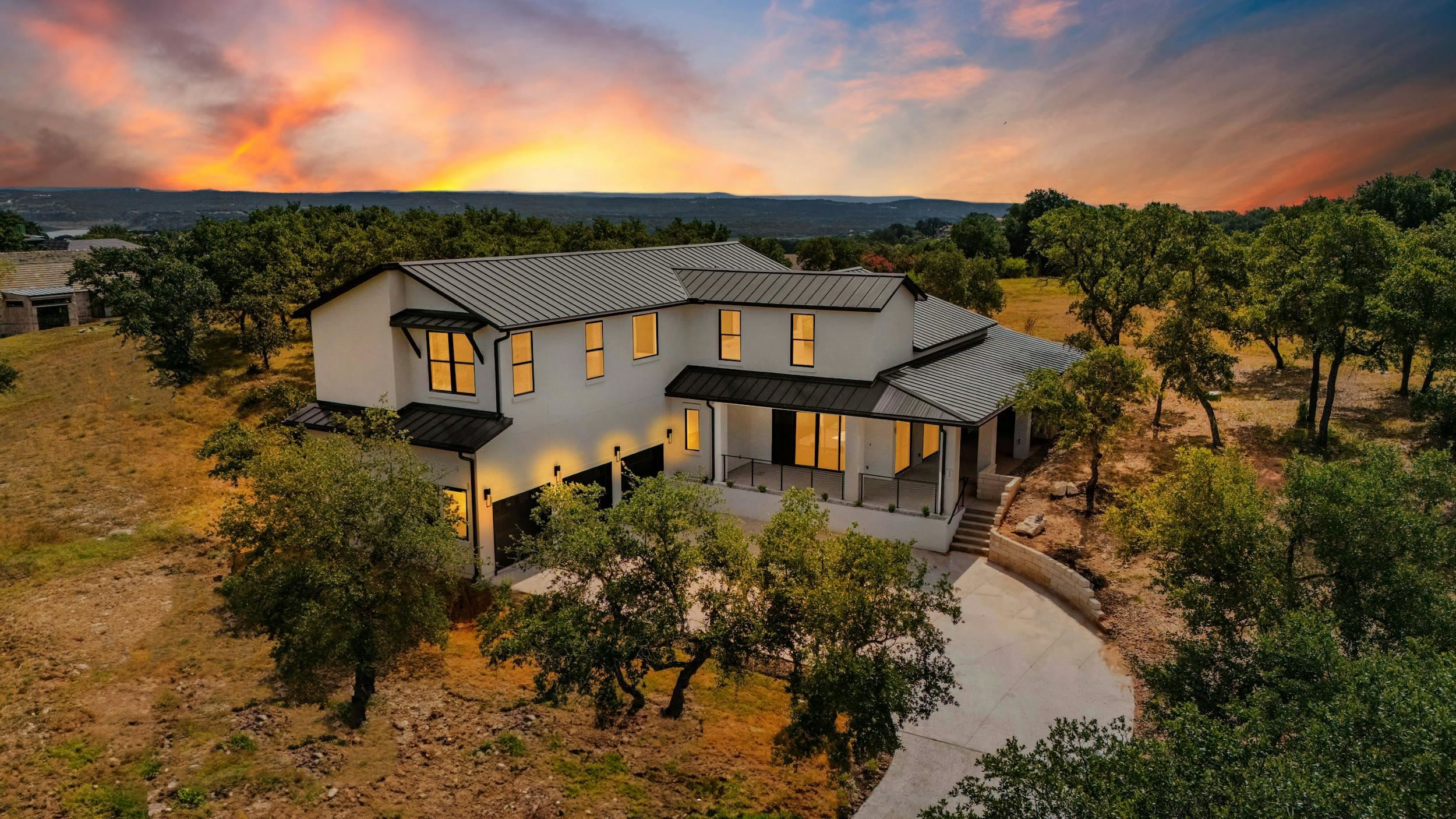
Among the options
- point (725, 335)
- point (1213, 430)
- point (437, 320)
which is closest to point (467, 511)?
point (437, 320)

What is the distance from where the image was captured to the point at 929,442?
1148 inches

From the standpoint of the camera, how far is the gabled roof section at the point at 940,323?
2945 centimetres

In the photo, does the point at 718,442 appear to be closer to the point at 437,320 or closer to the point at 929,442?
the point at 929,442

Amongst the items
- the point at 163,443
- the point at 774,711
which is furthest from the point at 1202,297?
the point at 163,443

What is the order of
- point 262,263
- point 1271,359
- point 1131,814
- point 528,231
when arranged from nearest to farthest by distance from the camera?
point 1131,814 → point 1271,359 → point 262,263 → point 528,231

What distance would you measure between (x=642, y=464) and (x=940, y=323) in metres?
12.1

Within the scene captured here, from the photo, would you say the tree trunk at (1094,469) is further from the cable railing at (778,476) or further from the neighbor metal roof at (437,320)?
the neighbor metal roof at (437,320)

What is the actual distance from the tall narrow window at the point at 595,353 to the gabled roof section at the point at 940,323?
10.2m

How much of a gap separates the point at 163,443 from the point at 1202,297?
3575cm

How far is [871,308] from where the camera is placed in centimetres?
2544

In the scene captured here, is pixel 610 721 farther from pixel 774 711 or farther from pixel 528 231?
pixel 528 231

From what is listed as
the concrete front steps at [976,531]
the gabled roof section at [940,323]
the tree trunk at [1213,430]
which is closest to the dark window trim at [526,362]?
the concrete front steps at [976,531]

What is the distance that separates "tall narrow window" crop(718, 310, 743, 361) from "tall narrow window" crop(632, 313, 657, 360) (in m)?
2.19

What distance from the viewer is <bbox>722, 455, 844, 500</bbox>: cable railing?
26484mm
